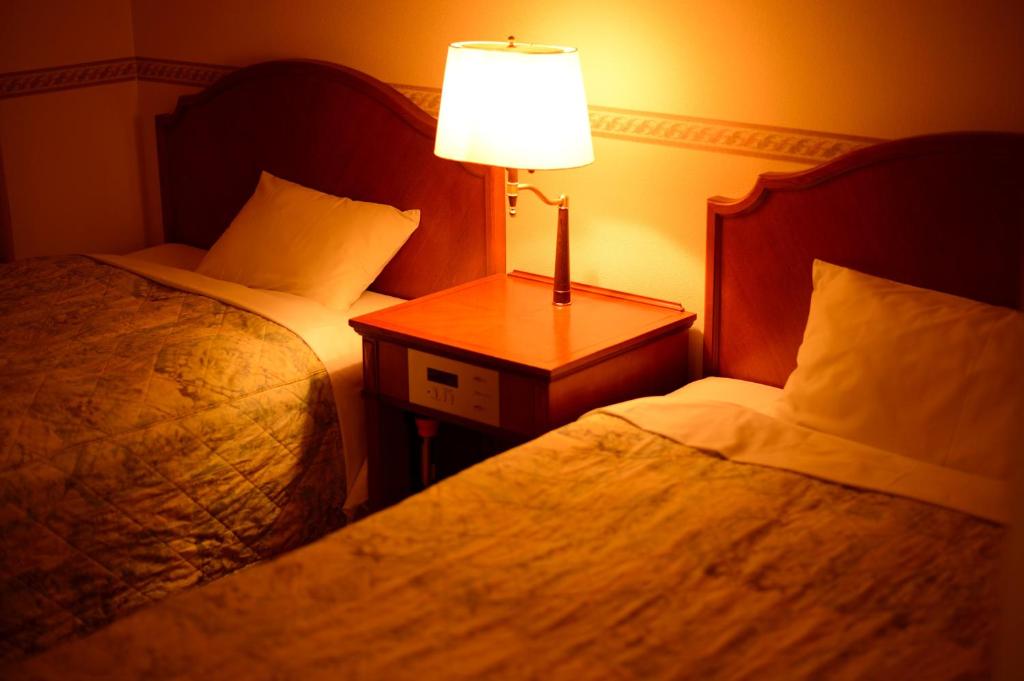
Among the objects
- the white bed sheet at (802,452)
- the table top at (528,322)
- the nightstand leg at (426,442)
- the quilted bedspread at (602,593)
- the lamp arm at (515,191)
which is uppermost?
the lamp arm at (515,191)

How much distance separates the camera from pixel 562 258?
100 inches

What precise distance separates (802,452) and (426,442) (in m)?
0.93

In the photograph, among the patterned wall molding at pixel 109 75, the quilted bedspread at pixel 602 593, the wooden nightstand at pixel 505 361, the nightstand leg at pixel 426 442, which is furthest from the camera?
the patterned wall molding at pixel 109 75

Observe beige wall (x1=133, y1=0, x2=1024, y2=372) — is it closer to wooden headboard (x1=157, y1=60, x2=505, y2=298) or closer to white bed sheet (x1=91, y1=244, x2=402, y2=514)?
wooden headboard (x1=157, y1=60, x2=505, y2=298)

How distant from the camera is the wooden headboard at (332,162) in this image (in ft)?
9.39

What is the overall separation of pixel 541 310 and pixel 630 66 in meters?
0.58

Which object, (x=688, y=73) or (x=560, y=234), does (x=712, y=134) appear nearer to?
(x=688, y=73)

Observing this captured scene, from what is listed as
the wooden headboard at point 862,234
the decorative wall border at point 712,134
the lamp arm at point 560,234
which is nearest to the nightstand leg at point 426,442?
the lamp arm at point 560,234

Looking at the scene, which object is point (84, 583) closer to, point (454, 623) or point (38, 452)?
point (38, 452)

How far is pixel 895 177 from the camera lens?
2150 mm

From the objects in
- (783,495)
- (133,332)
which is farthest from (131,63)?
(783,495)

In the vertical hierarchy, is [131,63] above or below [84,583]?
above

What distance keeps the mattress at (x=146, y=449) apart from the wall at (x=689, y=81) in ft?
2.29

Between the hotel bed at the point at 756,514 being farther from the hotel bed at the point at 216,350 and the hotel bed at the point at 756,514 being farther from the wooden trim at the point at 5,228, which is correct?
the wooden trim at the point at 5,228
